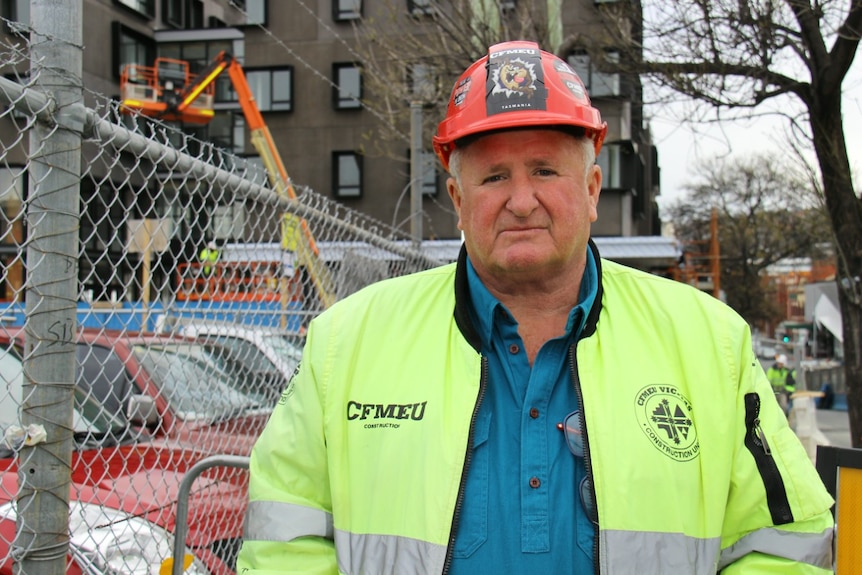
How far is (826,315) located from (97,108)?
19791 millimetres

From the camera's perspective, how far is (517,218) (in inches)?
78.5

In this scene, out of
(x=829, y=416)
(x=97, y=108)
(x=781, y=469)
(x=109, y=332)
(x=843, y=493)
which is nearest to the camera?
(x=781, y=469)

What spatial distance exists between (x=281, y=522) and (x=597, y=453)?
70 centimetres

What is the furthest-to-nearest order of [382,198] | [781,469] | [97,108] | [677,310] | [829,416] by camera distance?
[382,198], [829,416], [97,108], [677,310], [781,469]

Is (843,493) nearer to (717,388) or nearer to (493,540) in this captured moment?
(717,388)

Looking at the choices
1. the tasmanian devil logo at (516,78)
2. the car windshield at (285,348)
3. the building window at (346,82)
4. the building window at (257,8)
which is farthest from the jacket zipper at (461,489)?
the building window at (257,8)

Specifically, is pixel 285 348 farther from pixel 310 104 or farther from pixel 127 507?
pixel 310 104

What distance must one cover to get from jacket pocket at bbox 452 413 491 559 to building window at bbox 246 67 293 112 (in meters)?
28.7

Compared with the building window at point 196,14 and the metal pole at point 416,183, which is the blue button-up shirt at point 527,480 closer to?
the metal pole at point 416,183

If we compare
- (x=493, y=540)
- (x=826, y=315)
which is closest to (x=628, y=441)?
(x=493, y=540)

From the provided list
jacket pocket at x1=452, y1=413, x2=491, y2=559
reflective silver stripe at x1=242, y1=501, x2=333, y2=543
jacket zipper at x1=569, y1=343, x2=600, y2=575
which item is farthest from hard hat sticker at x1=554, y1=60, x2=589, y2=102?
reflective silver stripe at x1=242, y1=501, x2=333, y2=543

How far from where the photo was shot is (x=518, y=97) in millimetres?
1962

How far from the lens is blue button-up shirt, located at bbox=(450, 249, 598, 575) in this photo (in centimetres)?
177

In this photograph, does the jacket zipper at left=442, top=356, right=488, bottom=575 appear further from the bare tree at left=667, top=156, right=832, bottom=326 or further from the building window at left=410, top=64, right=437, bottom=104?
the bare tree at left=667, top=156, right=832, bottom=326
